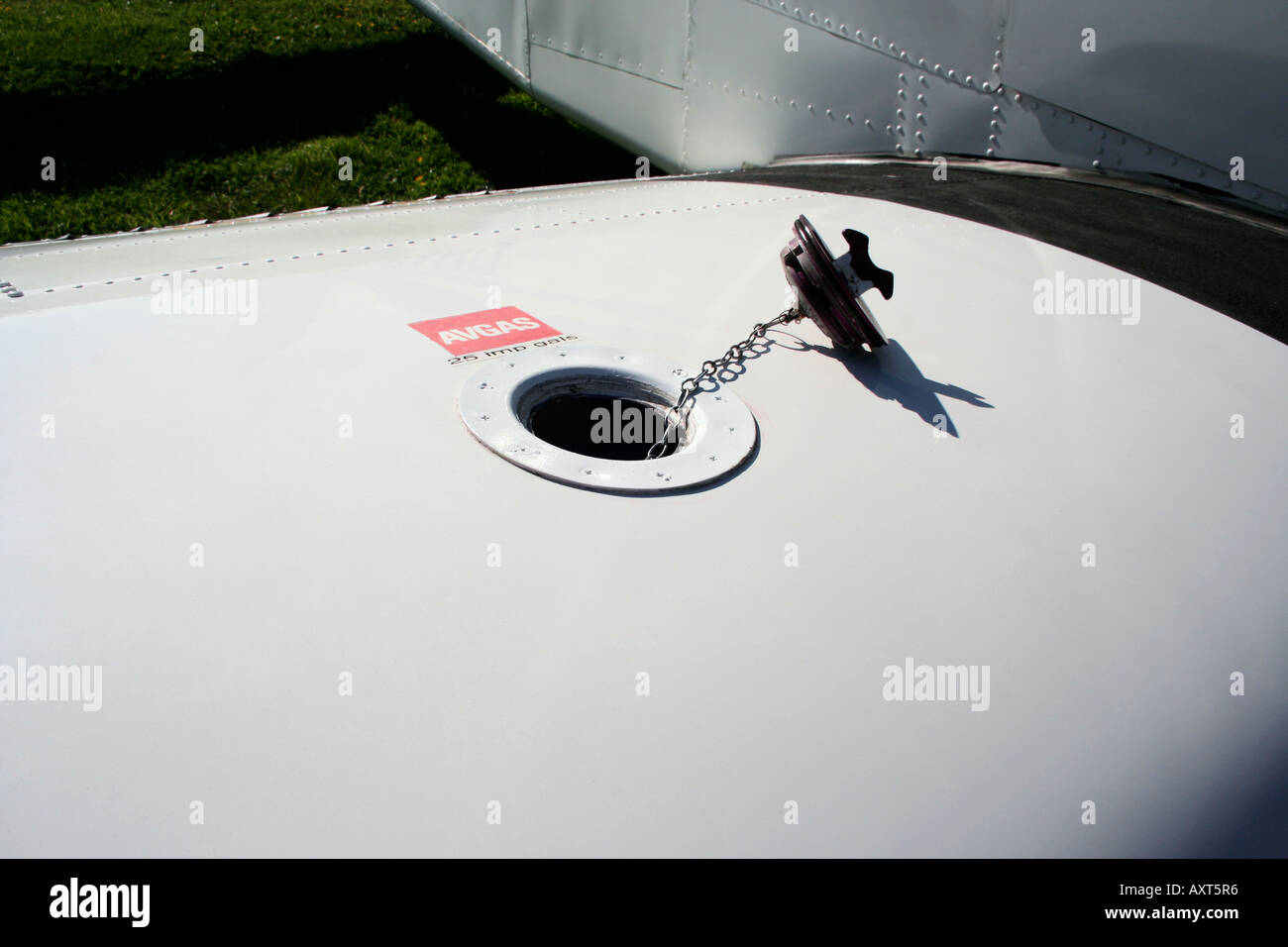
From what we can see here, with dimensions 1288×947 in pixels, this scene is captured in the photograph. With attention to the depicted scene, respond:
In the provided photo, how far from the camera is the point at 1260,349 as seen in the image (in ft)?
6.37

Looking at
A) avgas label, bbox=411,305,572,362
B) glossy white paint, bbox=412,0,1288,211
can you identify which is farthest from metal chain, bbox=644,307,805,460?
glossy white paint, bbox=412,0,1288,211

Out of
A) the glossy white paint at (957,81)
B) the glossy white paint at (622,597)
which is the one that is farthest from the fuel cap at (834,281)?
the glossy white paint at (957,81)

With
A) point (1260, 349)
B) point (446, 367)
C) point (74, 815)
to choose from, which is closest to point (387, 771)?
point (74, 815)

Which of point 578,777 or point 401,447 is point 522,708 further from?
point 401,447

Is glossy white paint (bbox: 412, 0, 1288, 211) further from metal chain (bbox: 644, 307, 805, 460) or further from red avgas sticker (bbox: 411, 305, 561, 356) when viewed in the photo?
red avgas sticker (bbox: 411, 305, 561, 356)

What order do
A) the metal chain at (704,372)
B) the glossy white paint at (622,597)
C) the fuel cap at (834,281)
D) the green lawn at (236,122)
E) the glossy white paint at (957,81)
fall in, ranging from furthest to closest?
the green lawn at (236,122) → the glossy white paint at (957,81) → the fuel cap at (834,281) → the metal chain at (704,372) → the glossy white paint at (622,597)

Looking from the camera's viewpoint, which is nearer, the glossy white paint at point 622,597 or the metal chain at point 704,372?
the glossy white paint at point 622,597

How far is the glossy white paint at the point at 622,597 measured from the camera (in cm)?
100

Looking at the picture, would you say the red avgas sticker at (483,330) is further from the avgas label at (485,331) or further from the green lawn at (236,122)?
the green lawn at (236,122)

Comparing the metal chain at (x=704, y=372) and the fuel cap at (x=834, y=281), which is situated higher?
the fuel cap at (x=834, y=281)

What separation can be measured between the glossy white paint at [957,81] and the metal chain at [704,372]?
1.59 metres

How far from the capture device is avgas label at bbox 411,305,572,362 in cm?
176

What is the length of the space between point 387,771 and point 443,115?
7.96 m

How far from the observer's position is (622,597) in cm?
121
